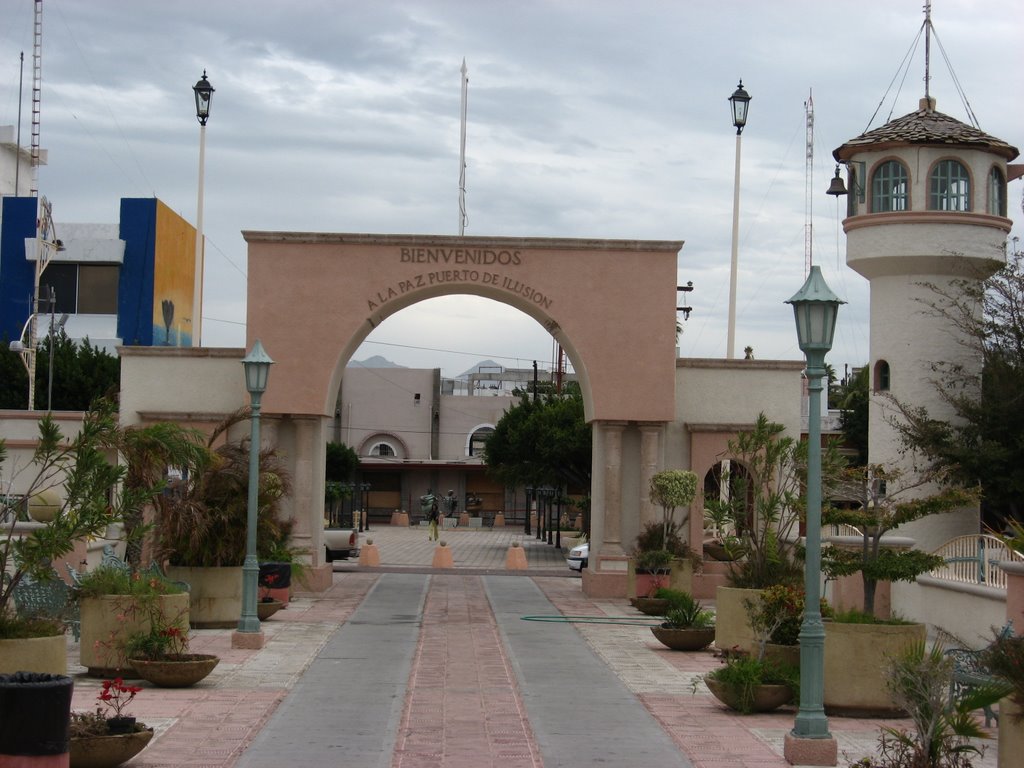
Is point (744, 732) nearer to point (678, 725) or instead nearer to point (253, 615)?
point (678, 725)

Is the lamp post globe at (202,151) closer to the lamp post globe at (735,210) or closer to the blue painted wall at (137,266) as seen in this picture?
the lamp post globe at (735,210)

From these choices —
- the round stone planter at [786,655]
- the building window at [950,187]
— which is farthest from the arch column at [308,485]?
the round stone planter at [786,655]

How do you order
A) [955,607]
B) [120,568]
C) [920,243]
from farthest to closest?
[920,243] < [955,607] < [120,568]

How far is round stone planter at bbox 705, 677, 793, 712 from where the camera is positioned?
13547 millimetres

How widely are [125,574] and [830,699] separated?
25.6 feet

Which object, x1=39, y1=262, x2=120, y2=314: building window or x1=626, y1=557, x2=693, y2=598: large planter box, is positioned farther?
x1=39, y1=262, x2=120, y2=314: building window

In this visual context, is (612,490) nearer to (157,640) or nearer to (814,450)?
(157,640)

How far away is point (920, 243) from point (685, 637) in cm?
1372

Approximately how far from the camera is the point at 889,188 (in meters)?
29.8

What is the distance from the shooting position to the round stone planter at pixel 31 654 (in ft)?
37.1

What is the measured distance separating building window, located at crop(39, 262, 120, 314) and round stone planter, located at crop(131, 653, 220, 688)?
4813cm

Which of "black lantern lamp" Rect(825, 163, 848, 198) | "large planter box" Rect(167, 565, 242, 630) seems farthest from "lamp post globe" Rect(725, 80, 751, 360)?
"large planter box" Rect(167, 565, 242, 630)

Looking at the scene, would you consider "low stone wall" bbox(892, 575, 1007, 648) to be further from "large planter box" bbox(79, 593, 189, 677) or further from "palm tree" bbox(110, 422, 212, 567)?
"palm tree" bbox(110, 422, 212, 567)

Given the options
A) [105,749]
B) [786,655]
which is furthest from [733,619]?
[105,749]
